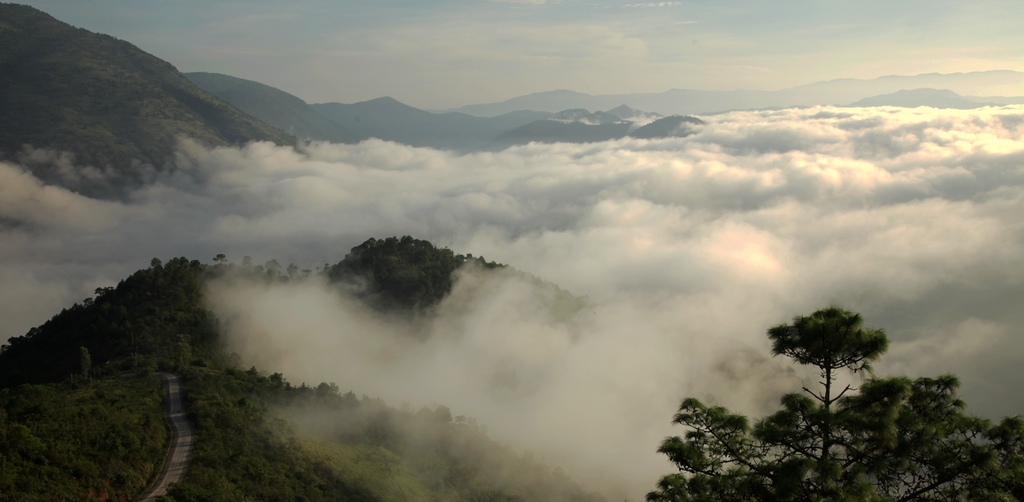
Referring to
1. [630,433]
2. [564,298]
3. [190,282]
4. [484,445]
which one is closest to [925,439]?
[484,445]

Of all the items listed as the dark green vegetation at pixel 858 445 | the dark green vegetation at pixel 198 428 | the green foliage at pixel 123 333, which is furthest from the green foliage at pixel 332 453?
the dark green vegetation at pixel 858 445

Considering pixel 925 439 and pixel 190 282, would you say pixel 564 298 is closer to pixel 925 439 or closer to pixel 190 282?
pixel 190 282

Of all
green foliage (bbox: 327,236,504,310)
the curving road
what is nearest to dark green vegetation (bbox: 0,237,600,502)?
the curving road

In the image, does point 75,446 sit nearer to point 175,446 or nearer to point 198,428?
point 175,446

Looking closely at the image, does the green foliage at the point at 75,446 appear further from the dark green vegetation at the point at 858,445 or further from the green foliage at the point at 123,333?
the dark green vegetation at the point at 858,445

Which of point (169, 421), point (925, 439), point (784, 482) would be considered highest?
point (925, 439)

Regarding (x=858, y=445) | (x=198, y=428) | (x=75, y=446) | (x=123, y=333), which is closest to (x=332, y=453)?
(x=198, y=428)
